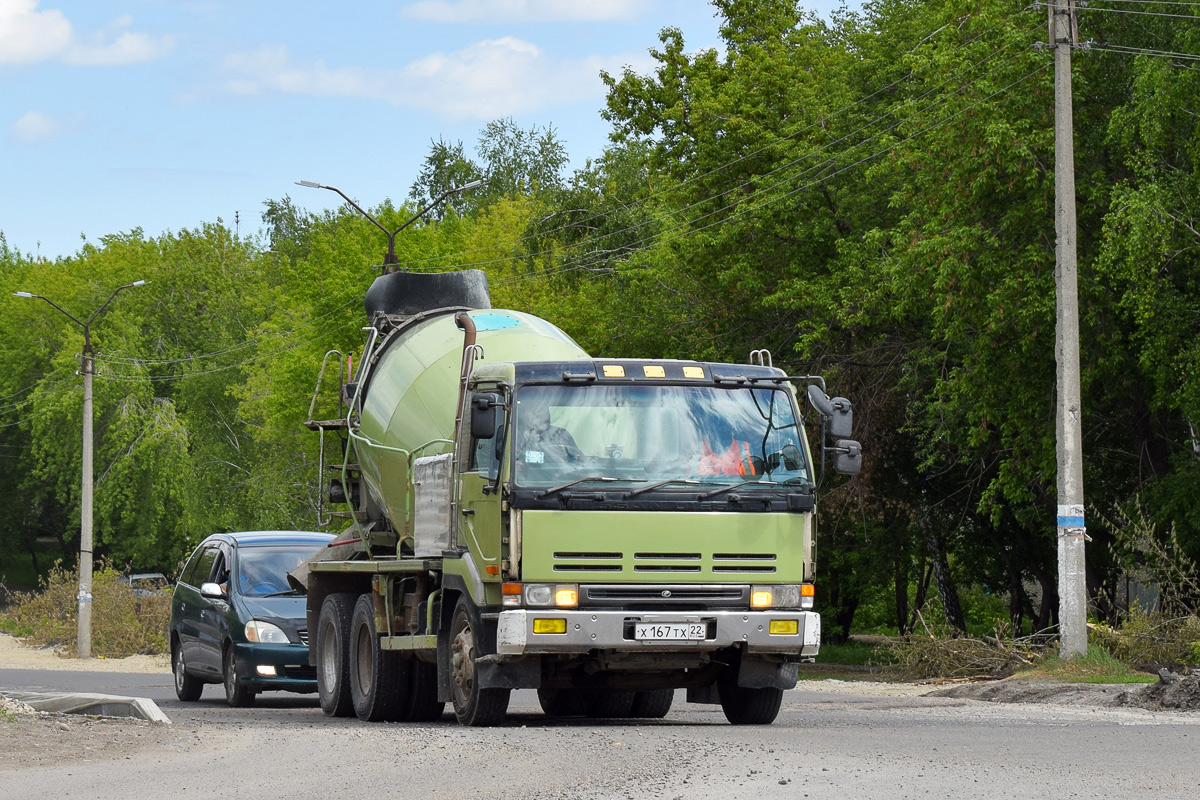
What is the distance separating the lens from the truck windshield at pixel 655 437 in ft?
38.1

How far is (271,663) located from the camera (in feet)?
56.8

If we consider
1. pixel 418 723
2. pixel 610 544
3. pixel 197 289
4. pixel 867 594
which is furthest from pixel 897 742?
pixel 197 289

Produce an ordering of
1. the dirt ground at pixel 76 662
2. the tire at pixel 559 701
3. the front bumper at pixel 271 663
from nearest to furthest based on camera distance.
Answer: the tire at pixel 559 701 → the front bumper at pixel 271 663 → the dirt ground at pixel 76 662

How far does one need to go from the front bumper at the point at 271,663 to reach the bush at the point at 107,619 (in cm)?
1806

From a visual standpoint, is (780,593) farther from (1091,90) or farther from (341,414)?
(1091,90)

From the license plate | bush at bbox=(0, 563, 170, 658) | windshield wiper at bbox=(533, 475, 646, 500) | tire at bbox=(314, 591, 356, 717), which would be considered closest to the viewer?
windshield wiper at bbox=(533, 475, 646, 500)

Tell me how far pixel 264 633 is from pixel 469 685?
558 cm

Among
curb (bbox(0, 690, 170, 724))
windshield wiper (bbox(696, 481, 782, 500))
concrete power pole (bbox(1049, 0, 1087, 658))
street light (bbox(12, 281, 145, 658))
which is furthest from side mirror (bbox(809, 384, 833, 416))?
street light (bbox(12, 281, 145, 658))

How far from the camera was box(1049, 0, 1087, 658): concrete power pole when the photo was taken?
2061cm

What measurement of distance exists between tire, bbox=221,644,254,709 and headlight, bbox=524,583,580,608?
6876mm

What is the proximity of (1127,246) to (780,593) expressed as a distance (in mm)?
12050

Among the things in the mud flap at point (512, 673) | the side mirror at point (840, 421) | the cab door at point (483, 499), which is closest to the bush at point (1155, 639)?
the side mirror at point (840, 421)

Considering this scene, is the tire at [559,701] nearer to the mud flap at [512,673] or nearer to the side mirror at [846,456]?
the mud flap at [512,673]

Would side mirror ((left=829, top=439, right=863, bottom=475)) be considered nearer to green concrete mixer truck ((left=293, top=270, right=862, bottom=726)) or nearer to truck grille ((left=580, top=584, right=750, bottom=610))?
green concrete mixer truck ((left=293, top=270, right=862, bottom=726))
